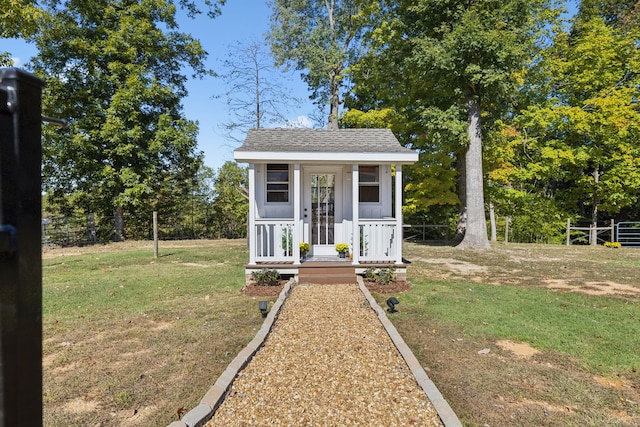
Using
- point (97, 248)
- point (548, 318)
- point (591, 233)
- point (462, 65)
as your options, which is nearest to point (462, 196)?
point (462, 65)

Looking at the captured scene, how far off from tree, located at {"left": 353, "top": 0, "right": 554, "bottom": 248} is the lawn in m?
6.33

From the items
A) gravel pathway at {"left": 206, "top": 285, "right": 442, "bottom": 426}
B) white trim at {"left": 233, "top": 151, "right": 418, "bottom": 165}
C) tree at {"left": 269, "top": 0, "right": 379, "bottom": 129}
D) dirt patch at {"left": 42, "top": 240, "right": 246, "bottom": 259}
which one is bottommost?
gravel pathway at {"left": 206, "top": 285, "right": 442, "bottom": 426}

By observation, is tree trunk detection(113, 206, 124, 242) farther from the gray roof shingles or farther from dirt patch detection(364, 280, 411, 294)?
dirt patch detection(364, 280, 411, 294)

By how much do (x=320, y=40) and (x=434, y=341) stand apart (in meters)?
20.9

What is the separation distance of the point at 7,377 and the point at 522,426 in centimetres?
348

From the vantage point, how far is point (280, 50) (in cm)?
2162

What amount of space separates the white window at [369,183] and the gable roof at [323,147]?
61 centimetres

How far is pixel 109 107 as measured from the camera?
17781 millimetres

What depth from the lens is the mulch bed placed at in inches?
284

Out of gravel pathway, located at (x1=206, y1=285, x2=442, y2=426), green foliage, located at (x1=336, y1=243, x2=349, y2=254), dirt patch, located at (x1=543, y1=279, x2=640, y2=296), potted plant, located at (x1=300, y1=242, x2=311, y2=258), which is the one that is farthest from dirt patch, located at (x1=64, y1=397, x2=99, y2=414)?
dirt patch, located at (x1=543, y1=279, x2=640, y2=296)

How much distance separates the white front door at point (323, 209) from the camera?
930 cm

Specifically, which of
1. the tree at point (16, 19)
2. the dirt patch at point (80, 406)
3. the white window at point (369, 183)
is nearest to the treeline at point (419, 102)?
the white window at point (369, 183)

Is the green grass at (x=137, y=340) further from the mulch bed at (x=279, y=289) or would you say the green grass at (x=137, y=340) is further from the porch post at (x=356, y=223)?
the porch post at (x=356, y=223)

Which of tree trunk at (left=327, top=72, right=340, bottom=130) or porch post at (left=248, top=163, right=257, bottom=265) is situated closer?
porch post at (left=248, top=163, right=257, bottom=265)
